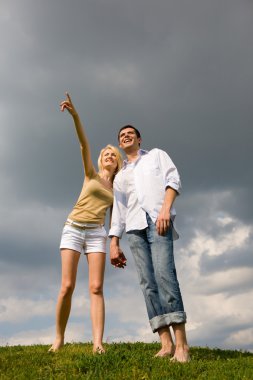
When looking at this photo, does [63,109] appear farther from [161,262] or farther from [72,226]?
[161,262]

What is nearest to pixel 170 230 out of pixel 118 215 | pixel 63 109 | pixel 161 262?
pixel 161 262

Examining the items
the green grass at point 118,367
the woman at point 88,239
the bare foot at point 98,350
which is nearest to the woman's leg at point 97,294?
the woman at point 88,239

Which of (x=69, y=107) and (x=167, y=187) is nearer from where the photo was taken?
(x=167, y=187)

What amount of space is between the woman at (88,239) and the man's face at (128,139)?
782mm

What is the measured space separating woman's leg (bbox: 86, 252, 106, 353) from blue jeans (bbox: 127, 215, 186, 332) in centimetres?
105

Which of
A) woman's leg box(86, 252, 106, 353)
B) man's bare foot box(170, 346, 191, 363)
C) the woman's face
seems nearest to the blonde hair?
the woman's face

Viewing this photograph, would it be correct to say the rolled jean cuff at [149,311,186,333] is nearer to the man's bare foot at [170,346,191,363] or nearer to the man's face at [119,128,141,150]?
Result: the man's bare foot at [170,346,191,363]

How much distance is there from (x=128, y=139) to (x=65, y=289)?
2.95 metres

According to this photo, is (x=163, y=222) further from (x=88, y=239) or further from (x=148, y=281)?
(x=88, y=239)

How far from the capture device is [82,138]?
8.75 metres

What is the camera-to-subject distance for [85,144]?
8.78 metres

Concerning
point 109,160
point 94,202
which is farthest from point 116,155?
point 94,202

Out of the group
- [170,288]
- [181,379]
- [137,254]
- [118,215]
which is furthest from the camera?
[118,215]

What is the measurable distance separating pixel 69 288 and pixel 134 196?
87.0 inches
